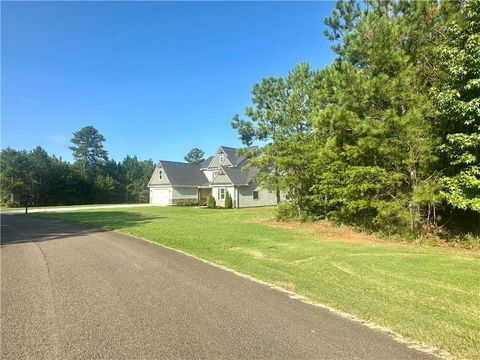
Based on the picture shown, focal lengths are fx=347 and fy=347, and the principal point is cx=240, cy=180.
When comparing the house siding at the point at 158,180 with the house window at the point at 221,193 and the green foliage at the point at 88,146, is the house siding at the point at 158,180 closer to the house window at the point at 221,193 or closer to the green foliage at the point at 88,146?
the house window at the point at 221,193

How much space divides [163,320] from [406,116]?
10.4 meters

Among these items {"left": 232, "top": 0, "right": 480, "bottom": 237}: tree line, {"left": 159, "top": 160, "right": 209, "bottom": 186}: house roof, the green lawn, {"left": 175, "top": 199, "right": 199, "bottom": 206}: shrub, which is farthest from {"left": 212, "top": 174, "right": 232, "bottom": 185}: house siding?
the green lawn

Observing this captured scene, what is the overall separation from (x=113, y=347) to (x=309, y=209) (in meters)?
16.4

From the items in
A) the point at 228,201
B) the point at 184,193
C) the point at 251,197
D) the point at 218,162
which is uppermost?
the point at 218,162

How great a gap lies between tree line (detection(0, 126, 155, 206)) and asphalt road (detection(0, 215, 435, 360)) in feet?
136

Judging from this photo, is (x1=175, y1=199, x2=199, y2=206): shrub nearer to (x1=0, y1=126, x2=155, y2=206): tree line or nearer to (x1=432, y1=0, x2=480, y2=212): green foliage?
(x1=0, y1=126, x2=155, y2=206): tree line

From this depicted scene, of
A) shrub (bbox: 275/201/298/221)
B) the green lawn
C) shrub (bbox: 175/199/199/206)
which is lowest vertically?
the green lawn

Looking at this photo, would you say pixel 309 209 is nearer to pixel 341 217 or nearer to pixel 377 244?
pixel 341 217

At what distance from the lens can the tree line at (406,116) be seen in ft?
34.1

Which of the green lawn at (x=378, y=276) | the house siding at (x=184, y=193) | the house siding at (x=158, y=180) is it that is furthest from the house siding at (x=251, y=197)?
the green lawn at (x=378, y=276)

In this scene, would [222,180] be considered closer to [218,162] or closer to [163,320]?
[218,162]

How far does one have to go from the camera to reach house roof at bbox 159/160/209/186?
41.4 meters

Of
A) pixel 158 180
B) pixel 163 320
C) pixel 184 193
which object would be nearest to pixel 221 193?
pixel 184 193

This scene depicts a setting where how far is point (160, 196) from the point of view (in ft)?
141
